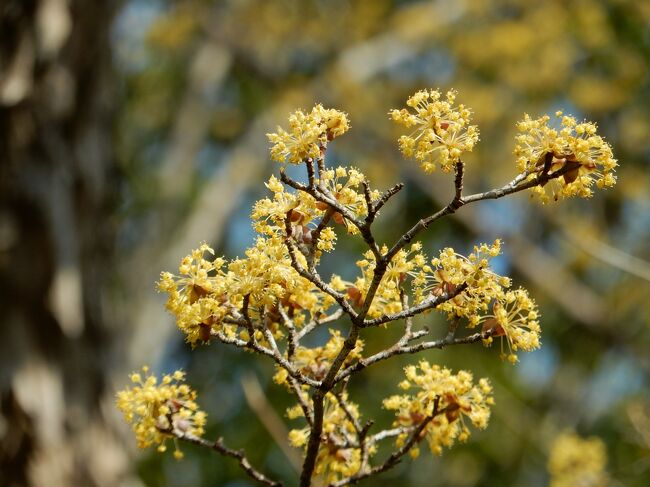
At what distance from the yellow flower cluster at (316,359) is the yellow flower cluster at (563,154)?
1.76 feet

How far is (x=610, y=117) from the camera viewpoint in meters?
10.1

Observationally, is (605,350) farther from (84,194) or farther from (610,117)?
(84,194)

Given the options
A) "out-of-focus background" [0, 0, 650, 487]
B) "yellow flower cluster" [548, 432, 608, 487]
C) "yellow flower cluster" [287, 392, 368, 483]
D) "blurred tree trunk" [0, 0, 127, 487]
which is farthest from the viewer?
"out-of-focus background" [0, 0, 650, 487]

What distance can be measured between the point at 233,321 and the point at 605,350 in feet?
28.3

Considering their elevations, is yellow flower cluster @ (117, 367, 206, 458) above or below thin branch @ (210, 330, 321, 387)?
Result: above

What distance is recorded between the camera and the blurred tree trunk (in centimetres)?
505

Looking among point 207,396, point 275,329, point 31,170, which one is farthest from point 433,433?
point 207,396

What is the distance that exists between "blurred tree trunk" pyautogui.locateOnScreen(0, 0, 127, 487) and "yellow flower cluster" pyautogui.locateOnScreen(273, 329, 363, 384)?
3.59 meters

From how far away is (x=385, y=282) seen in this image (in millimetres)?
1754

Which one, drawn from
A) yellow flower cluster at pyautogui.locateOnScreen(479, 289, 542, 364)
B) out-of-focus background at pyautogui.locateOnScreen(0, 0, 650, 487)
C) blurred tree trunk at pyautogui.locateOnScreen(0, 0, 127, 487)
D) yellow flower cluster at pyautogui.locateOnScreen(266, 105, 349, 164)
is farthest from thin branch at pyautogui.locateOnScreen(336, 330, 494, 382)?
out-of-focus background at pyautogui.locateOnScreen(0, 0, 650, 487)

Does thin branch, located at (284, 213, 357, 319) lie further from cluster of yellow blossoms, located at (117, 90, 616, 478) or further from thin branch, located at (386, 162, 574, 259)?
thin branch, located at (386, 162, 574, 259)

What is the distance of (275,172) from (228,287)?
9.14 m

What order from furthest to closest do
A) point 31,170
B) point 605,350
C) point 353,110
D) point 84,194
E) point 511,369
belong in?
point 511,369, point 353,110, point 605,350, point 84,194, point 31,170

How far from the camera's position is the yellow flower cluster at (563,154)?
163cm
